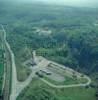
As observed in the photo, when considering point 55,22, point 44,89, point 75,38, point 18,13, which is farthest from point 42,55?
point 18,13

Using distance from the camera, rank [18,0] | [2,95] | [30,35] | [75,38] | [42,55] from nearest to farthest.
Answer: [2,95] < [42,55] < [75,38] < [30,35] < [18,0]

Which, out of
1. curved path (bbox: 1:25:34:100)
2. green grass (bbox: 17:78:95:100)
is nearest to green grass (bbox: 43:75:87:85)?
green grass (bbox: 17:78:95:100)

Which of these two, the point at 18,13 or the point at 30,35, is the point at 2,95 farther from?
the point at 18,13

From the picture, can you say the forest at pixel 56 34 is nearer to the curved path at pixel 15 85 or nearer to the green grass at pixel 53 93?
the curved path at pixel 15 85

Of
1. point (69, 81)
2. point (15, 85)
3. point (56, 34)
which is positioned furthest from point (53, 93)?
point (56, 34)

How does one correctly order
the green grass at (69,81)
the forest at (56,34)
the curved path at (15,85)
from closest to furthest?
1. the curved path at (15,85)
2. the green grass at (69,81)
3. the forest at (56,34)

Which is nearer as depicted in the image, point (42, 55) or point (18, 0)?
point (42, 55)

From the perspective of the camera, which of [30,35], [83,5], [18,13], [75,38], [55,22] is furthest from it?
Answer: [83,5]

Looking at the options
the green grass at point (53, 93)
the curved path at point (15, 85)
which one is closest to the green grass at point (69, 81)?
the green grass at point (53, 93)
